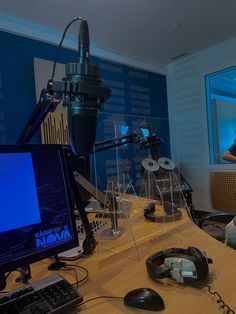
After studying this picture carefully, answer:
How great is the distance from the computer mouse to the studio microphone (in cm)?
46

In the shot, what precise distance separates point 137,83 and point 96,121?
3604 millimetres

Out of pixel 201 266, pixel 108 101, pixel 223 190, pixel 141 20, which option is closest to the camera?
pixel 201 266

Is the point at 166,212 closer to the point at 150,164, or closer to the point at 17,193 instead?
the point at 150,164

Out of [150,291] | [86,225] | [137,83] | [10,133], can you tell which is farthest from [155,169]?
[137,83]

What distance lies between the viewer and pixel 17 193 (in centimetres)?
68

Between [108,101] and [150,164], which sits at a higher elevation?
[108,101]

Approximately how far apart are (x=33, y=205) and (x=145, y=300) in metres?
0.40

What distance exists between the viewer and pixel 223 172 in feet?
12.8

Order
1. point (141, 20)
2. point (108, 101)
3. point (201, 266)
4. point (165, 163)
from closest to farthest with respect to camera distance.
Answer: point (201, 266) → point (165, 163) → point (141, 20) → point (108, 101)

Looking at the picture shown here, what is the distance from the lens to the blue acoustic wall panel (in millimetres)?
1486

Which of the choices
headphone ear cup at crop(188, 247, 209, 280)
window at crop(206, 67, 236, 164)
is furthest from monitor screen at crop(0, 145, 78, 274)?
window at crop(206, 67, 236, 164)

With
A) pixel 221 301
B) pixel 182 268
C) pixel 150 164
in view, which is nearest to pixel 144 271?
pixel 182 268

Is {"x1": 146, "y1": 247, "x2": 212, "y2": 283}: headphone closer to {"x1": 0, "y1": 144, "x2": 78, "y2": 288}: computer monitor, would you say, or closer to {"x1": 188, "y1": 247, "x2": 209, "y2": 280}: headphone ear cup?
{"x1": 188, "y1": 247, "x2": 209, "y2": 280}: headphone ear cup

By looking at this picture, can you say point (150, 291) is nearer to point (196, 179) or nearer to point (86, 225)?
point (86, 225)
